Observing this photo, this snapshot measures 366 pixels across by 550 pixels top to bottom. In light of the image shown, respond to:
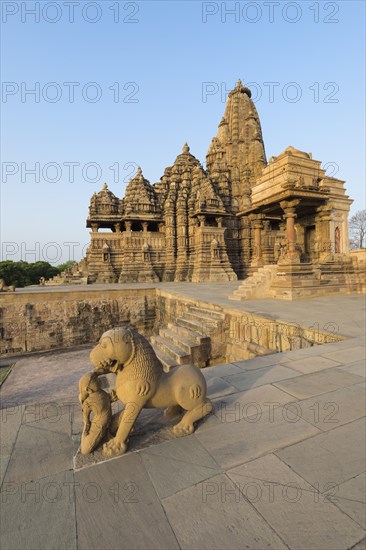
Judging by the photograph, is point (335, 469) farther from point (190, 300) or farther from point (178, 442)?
point (190, 300)

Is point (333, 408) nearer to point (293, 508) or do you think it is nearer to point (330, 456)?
point (330, 456)

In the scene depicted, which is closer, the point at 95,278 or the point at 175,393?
the point at 175,393

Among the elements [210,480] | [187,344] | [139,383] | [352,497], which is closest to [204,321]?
[187,344]

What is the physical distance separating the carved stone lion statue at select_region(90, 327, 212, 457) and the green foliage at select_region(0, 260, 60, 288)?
123ft

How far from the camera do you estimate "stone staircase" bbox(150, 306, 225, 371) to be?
4.73 metres

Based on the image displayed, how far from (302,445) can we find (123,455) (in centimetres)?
132

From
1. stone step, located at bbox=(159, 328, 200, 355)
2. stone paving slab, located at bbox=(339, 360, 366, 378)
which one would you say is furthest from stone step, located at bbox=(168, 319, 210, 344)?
stone paving slab, located at bbox=(339, 360, 366, 378)

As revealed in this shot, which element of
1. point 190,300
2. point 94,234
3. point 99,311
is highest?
point 94,234

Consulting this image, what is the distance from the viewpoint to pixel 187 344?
515cm

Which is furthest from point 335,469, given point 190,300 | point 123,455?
point 190,300

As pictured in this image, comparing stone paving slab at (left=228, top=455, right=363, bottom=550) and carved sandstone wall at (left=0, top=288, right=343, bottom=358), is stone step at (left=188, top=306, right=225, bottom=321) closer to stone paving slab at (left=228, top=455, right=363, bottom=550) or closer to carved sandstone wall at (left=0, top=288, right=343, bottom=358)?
carved sandstone wall at (left=0, top=288, right=343, bottom=358)

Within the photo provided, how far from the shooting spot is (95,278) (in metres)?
21.1

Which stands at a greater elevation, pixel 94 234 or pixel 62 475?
pixel 94 234

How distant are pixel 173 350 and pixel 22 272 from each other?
3979cm
